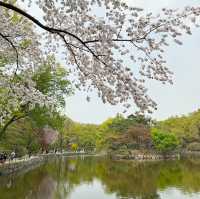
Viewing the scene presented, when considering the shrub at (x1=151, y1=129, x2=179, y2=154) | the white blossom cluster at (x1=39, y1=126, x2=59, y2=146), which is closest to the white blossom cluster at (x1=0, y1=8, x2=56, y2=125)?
the white blossom cluster at (x1=39, y1=126, x2=59, y2=146)

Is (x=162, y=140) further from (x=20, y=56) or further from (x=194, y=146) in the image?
(x=20, y=56)

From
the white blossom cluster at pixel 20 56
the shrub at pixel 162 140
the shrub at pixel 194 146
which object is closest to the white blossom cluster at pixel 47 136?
the shrub at pixel 162 140

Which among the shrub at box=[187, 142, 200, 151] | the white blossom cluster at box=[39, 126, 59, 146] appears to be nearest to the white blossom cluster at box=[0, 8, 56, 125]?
the white blossom cluster at box=[39, 126, 59, 146]

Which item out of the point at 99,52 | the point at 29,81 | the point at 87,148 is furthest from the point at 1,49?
the point at 87,148

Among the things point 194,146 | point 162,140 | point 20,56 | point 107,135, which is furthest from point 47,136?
point 20,56

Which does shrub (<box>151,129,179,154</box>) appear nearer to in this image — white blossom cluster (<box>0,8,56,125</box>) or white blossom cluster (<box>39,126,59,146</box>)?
white blossom cluster (<box>39,126,59,146</box>)

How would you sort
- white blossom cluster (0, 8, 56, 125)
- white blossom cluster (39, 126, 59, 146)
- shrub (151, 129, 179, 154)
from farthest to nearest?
shrub (151, 129, 179, 154), white blossom cluster (39, 126, 59, 146), white blossom cluster (0, 8, 56, 125)

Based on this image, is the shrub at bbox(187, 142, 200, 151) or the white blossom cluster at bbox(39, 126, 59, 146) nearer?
the white blossom cluster at bbox(39, 126, 59, 146)

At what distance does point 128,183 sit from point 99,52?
24301mm

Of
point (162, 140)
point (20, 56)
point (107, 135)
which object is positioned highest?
point (107, 135)

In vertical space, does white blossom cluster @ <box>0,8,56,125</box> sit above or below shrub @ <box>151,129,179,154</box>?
below

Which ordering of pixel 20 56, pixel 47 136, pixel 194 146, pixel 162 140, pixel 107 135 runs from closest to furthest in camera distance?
pixel 20 56, pixel 47 136, pixel 162 140, pixel 107 135, pixel 194 146

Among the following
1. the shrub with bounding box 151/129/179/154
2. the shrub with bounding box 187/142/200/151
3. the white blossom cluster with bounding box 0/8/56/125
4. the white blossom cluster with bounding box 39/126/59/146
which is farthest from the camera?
the shrub with bounding box 187/142/200/151

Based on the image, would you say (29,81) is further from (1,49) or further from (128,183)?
(128,183)
